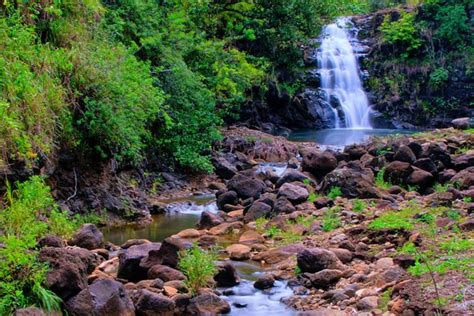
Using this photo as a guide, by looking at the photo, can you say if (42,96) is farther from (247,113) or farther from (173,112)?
(247,113)

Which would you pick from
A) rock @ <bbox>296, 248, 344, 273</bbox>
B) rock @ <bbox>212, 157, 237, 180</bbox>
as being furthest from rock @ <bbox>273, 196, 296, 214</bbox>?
rock @ <bbox>212, 157, 237, 180</bbox>

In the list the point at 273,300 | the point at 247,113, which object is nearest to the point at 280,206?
the point at 273,300

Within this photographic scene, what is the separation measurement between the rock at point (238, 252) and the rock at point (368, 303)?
2.48 metres

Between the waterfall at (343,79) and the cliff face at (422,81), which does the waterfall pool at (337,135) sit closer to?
the waterfall at (343,79)

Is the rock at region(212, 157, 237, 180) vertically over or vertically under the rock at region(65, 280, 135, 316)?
under

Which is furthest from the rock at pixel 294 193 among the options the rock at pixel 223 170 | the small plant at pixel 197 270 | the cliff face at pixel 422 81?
the cliff face at pixel 422 81

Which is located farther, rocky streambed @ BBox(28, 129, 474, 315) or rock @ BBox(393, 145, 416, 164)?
rock @ BBox(393, 145, 416, 164)

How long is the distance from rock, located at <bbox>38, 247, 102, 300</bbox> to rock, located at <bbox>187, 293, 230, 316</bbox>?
1.12 m

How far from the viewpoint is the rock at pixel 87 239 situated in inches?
311

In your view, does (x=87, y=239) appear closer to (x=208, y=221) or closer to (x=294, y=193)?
(x=208, y=221)

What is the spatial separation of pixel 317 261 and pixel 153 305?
217 centimetres

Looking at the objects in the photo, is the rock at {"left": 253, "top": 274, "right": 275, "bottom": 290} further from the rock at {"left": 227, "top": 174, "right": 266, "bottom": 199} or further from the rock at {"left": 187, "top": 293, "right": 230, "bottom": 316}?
the rock at {"left": 227, "top": 174, "right": 266, "bottom": 199}

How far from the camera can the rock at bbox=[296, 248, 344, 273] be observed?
6.91 meters

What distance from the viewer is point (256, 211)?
10.2 metres
